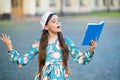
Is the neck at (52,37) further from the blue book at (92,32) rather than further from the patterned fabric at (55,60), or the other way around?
the blue book at (92,32)

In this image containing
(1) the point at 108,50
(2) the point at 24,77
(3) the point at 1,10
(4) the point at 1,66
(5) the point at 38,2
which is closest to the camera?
(2) the point at 24,77

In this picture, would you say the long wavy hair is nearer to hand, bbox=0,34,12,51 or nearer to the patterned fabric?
the patterned fabric

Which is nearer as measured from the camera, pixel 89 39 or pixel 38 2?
pixel 89 39

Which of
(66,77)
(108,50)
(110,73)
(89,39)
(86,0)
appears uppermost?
(89,39)

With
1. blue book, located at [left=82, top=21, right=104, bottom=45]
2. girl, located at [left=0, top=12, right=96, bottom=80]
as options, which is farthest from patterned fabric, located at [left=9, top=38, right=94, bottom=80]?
blue book, located at [left=82, top=21, right=104, bottom=45]

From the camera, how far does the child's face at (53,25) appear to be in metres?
4.42

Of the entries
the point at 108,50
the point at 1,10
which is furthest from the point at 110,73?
the point at 1,10

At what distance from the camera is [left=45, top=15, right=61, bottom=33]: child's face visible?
4.42m

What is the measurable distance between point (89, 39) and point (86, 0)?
42.2 m

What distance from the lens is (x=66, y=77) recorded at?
4.38 metres

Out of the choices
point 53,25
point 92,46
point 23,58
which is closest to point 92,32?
point 92,46

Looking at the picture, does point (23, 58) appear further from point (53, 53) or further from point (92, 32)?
point (92, 32)

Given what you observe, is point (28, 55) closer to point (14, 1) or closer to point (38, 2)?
point (14, 1)

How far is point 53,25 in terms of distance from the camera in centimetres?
444
